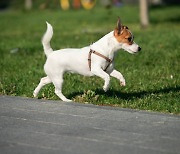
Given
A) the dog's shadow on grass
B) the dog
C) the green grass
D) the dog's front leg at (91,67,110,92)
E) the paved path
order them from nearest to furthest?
the paved path → the dog's front leg at (91,67,110,92) → the dog → the green grass → the dog's shadow on grass

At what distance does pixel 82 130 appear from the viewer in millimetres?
5863

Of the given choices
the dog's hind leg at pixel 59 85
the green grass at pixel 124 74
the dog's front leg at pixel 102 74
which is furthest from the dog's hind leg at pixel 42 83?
the dog's front leg at pixel 102 74

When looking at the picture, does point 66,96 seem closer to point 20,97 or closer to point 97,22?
point 20,97

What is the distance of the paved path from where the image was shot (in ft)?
16.9

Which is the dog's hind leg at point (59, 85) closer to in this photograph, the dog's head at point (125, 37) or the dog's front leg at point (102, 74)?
the dog's front leg at point (102, 74)

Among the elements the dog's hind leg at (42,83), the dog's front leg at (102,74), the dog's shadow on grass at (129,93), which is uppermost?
the dog's front leg at (102,74)

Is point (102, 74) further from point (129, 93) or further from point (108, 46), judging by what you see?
point (129, 93)

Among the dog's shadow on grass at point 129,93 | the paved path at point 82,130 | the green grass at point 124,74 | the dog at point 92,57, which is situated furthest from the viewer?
the dog's shadow on grass at point 129,93

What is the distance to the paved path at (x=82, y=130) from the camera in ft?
16.9

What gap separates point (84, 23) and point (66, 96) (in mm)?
15421

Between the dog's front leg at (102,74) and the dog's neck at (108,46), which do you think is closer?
the dog's front leg at (102,74)

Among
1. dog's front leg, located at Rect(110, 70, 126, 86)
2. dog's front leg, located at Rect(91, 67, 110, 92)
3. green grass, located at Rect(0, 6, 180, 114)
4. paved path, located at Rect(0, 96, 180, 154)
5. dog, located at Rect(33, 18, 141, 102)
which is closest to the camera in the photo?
paved path, located at Rect(0, 96, 180, 154)

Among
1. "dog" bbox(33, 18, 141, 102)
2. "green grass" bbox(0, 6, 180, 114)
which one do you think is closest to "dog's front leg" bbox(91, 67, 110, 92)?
"dog" bbox(33, 18, 141, 102)

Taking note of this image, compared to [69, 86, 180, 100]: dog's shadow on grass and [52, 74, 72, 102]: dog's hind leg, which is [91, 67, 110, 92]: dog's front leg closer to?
[52, 74, 72, 102]: dog's hind leg
